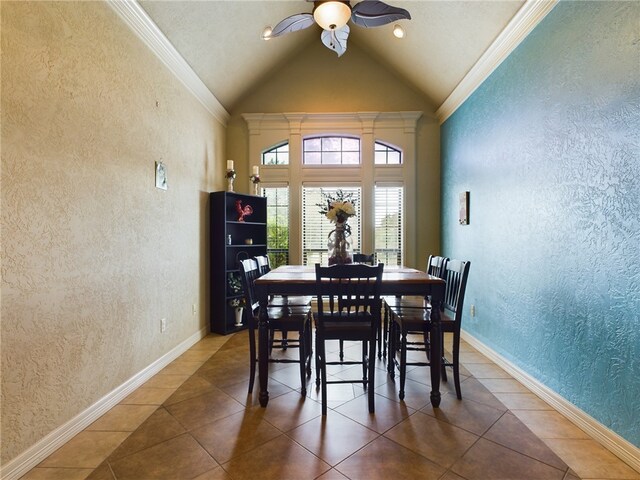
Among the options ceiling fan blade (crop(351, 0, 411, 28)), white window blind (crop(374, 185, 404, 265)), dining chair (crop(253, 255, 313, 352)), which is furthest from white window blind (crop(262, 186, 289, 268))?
ceiling fan blade (crop(351, 0, 411, 28))

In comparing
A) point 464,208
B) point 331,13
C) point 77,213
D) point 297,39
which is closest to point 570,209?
point 464,208

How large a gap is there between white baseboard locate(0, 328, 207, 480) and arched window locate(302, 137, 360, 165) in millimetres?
3260

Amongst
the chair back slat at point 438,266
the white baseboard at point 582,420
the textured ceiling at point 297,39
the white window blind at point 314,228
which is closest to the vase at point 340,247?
the chair back slat at point 438,266

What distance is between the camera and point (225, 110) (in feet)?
15.3

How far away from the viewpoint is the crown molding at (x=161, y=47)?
2.42 m

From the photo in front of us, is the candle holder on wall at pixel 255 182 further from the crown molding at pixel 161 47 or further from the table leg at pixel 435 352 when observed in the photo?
the table leg at pixel 435 352

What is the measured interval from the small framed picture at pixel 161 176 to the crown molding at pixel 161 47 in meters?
0.97

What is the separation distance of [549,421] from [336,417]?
1.33m

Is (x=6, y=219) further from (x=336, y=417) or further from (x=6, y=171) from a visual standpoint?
(x=336, y=417)

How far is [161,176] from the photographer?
2.98 m

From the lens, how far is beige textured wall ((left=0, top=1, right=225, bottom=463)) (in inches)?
62.7

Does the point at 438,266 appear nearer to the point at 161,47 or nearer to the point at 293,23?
the point at 293,23

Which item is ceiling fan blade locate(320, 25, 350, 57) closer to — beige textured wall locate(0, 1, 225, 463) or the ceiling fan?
the ceiling fan

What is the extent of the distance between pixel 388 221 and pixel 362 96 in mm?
1848
